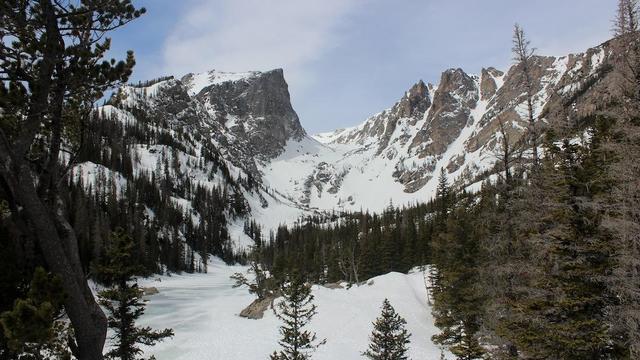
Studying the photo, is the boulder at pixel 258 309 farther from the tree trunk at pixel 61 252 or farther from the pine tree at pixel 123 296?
the tree trunk at pixel 61 252

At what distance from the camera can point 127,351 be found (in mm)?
14930

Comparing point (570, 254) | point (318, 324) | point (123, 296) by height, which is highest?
point (570, 254)

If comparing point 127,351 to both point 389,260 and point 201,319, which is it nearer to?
point 201,319

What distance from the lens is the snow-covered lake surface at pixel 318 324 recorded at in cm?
3528

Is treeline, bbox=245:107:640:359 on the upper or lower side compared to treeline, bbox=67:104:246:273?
lower

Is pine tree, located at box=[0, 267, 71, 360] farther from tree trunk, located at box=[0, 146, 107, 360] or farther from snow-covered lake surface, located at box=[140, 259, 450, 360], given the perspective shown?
snow-covered lake surface, located at box=[140, 259, 450, 360]

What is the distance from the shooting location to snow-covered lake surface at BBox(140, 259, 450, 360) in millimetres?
35281

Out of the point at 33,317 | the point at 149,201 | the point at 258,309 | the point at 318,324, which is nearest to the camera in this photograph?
the point at 33,317

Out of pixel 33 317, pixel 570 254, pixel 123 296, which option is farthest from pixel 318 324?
pixel 33 317

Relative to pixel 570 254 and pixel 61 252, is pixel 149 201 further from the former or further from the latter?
pixel 61 252

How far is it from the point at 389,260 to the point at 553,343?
62.1 m

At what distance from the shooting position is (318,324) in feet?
141

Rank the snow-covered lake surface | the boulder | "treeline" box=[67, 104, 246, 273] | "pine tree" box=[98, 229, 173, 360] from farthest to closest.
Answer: "treeline" box=[67, 104, 246, 273] → the boulder → the snow-covered lake surface → "pine tree" box=[98, 229, 173, 360]

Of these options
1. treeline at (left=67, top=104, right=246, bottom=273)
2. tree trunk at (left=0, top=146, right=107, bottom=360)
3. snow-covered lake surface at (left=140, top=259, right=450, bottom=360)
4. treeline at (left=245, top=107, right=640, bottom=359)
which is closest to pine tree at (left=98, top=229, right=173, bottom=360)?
tree trunk at (left=0, top=146, right=107, bottom=360)
